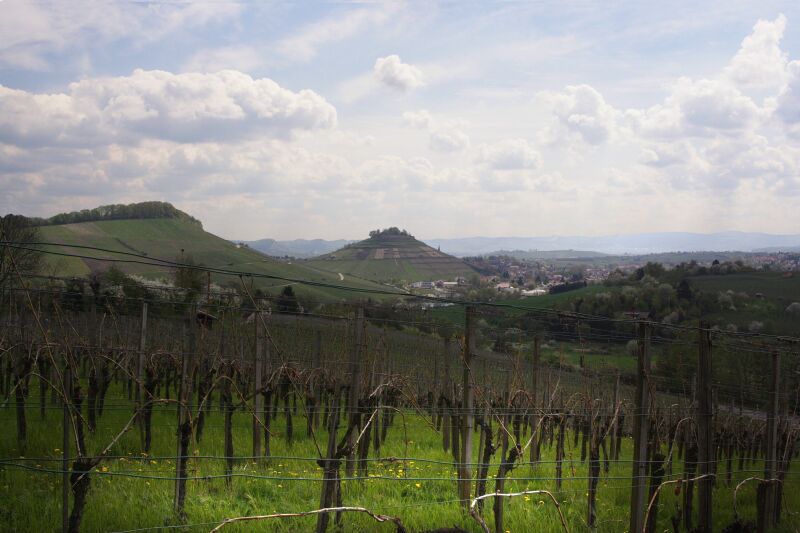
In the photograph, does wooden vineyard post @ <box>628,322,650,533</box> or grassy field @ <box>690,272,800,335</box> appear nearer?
wooden vineyard post @ <box>628,322,650,533</box>

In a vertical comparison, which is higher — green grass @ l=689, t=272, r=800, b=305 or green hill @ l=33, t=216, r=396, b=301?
green hill @ l=33, t=216, r=396, b=301

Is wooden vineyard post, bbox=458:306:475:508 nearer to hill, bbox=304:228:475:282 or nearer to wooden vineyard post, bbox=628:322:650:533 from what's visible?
wooden vineyard post, bbox=628:322:650:533

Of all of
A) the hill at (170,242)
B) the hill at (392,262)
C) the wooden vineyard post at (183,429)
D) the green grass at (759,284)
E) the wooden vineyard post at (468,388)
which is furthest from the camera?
the hill at (392,262)

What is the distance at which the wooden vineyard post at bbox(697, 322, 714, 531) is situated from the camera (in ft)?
26.9

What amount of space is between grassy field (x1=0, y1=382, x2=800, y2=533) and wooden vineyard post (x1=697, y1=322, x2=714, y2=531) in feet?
1.21

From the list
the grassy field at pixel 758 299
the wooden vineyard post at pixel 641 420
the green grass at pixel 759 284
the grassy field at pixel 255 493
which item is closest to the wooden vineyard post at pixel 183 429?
the grassy field at pixel 255 493

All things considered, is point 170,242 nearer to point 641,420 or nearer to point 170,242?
point 170,242

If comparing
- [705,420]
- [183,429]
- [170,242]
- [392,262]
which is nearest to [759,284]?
[705,420]

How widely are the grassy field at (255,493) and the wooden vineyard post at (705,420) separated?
370 mm

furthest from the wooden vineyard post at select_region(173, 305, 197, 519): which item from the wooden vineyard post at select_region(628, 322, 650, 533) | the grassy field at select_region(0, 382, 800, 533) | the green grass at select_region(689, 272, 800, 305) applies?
the green grass at select_region(689, 272, 800, 305)

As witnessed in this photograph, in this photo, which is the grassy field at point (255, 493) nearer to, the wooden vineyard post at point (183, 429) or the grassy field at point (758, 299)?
the wooden vineyard post at point (183, 429)

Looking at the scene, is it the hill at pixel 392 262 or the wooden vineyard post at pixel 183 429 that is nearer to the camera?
the wooden vineyard post at pixel 183 429

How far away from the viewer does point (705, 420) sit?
8.24 metres

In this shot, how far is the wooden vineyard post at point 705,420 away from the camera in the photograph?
819 cm
